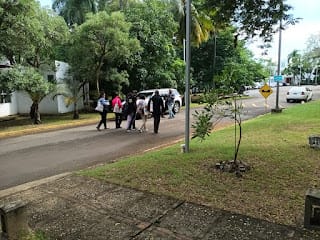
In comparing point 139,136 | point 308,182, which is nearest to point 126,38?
point 139,136

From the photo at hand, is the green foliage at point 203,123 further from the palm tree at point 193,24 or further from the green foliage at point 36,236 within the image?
the palm tree at point 193,24

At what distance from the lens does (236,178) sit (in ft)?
19.3

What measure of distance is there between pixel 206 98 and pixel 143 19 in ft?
59.7

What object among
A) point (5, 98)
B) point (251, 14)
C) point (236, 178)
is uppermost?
point (251, 14)

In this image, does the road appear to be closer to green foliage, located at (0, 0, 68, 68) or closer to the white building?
green foliage, located at (0, 0, 68, 68)

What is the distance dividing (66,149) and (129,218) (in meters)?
6.23

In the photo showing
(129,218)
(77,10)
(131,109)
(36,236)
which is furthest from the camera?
(77,10)

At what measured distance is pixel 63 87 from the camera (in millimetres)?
18016

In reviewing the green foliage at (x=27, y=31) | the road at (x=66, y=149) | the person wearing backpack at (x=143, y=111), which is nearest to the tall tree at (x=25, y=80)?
the green foliage at (x=27, y=31)

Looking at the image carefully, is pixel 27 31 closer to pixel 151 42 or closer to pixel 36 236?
pixel 151 42

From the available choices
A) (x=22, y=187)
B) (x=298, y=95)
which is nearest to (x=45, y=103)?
(x=22, y=187)

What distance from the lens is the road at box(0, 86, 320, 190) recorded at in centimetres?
759

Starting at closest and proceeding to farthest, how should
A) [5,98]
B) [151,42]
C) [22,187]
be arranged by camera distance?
[22,187], [5,98], [151,42]

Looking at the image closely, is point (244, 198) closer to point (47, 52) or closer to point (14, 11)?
point (14, 11)
